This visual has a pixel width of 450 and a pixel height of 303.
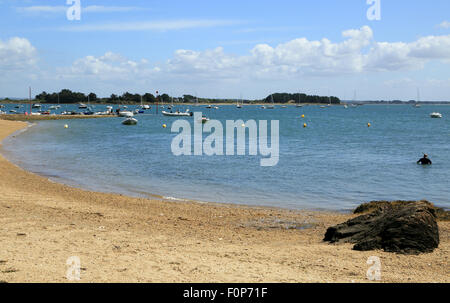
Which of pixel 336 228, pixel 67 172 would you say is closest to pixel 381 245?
pixel 336 228

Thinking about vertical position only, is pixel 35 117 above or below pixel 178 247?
above

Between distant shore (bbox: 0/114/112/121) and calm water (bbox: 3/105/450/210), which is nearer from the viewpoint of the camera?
calm water (bbox: 3/105/450/210)

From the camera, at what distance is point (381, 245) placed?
10.4m

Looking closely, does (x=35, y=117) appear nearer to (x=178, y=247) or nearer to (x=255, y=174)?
(x=255, y=174)

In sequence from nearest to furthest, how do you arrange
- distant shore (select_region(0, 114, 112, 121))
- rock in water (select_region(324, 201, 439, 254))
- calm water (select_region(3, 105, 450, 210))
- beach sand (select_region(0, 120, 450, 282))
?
beach sand (select_region(0, 120, 450, 282)) < rock in water (select_region(324, 201, 439, 254)) < calm water (select_region(3, 105, 450, 210)) < distant shore (select_region(0, 114, 112, 121))

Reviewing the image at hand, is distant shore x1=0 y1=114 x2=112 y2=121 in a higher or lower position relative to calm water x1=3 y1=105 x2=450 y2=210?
higher

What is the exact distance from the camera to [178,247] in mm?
10438

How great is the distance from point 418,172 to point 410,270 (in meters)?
23.4

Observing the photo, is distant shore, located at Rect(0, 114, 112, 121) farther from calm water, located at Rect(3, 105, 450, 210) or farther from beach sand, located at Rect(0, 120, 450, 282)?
beach sand, located at Rect(0, 120, 450, 282)

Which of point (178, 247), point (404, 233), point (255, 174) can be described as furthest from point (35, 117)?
point (404, 233)

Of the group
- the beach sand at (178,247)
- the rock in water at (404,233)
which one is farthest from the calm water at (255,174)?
the rock in water at (404,233)

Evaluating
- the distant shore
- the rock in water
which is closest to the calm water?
the rock in water

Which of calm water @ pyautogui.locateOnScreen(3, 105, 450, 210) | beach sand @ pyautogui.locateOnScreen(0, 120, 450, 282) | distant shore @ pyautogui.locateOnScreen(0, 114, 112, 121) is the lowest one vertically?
calm water @ pyautogui.locateOnScreen(3, 105, 450, 210)

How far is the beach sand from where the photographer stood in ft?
26.7
